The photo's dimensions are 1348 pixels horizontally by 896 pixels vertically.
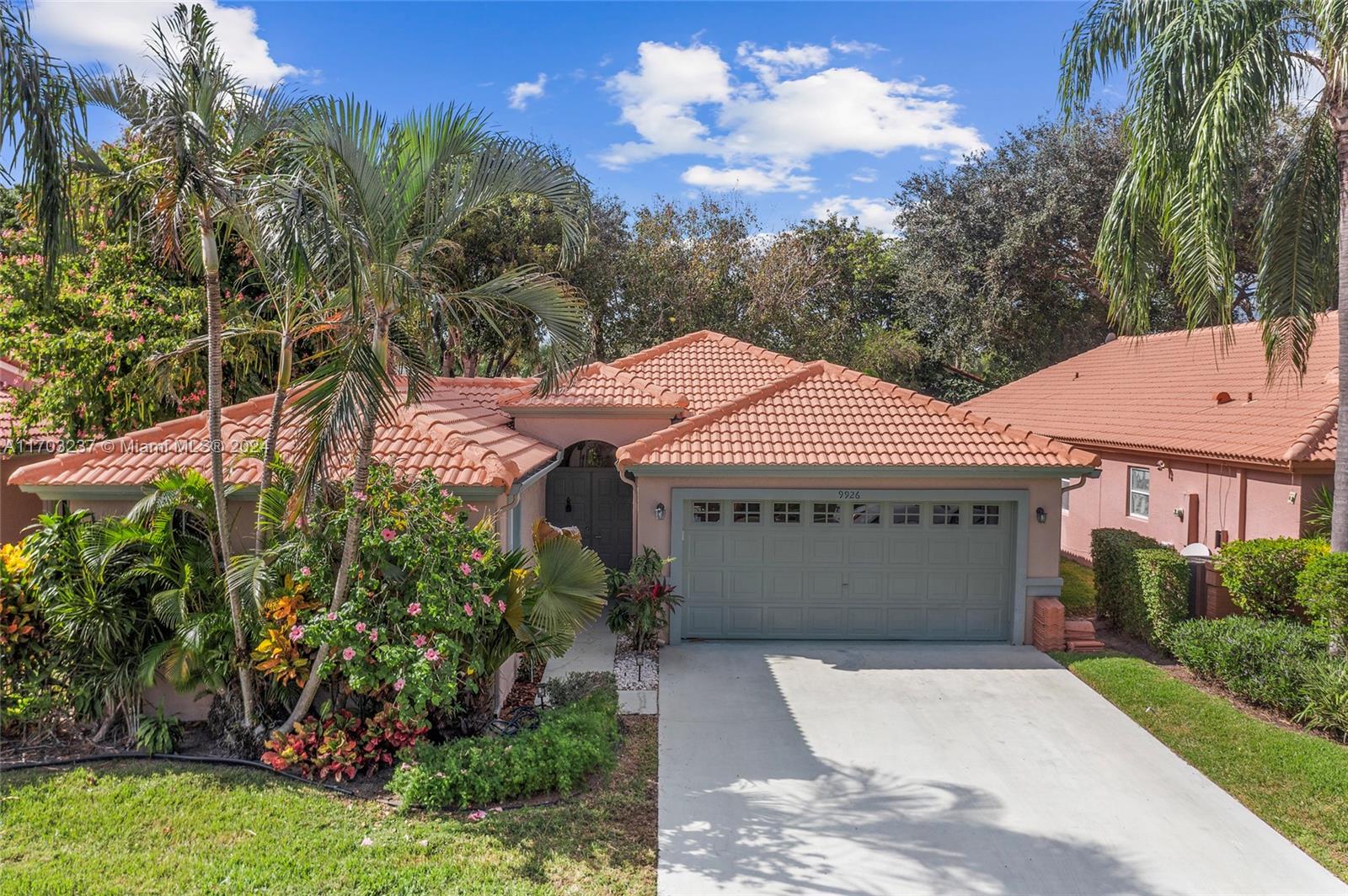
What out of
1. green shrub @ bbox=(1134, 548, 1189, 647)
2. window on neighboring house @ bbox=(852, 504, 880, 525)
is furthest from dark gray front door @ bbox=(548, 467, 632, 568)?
green shrub @ bbox=(1134, 548, 1189, 647)

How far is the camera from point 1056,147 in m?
27.3

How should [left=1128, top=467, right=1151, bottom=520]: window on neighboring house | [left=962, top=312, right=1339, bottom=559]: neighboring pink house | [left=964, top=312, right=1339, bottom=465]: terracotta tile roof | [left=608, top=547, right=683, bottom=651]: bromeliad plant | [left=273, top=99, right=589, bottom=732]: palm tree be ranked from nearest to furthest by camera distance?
[left=273, top=99, right=589, bottom=732]: palm tree < [left=608, top=547, right=683, bottom=651]: bromeliad plant < [left=962, top=312, right=1339, bottom=559]: neighboring pink house < [left=964, top=312, right=1339, bottom=465]: terracotta tile roof < [left=1128, top=467, right=1151, bottom=520]: window on neighboring house

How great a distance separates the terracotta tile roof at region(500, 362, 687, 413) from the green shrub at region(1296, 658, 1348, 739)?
938 centimetres

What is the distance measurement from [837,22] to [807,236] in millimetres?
15706

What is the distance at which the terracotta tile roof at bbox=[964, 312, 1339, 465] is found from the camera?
13.1m

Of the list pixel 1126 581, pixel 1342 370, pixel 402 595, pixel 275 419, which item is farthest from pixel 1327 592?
pixel 275 419

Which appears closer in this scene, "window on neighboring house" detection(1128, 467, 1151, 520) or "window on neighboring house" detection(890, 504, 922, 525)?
"window on neighboring house" detection(890, 504, 922, 525)

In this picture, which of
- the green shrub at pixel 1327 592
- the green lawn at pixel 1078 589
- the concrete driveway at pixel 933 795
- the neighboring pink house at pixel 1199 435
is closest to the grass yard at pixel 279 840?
the concrete driveway at pixel 933 795

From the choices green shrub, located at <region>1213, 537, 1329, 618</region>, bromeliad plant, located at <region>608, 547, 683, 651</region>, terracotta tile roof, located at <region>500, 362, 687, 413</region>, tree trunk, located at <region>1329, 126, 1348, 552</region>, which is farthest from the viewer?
terracotta tile roof, located at <region>500, 362, 687, 413</region>

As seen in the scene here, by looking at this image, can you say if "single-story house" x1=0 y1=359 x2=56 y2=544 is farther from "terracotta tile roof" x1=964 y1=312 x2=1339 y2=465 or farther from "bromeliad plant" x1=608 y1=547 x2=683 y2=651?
"terracotta tile roof" x1=964 y1=312 x2=1339 y2=465

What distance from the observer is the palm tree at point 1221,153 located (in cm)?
958

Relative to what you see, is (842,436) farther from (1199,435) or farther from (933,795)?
(1199,435)

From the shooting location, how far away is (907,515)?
39.3ft

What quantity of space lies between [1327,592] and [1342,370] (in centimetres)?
279
